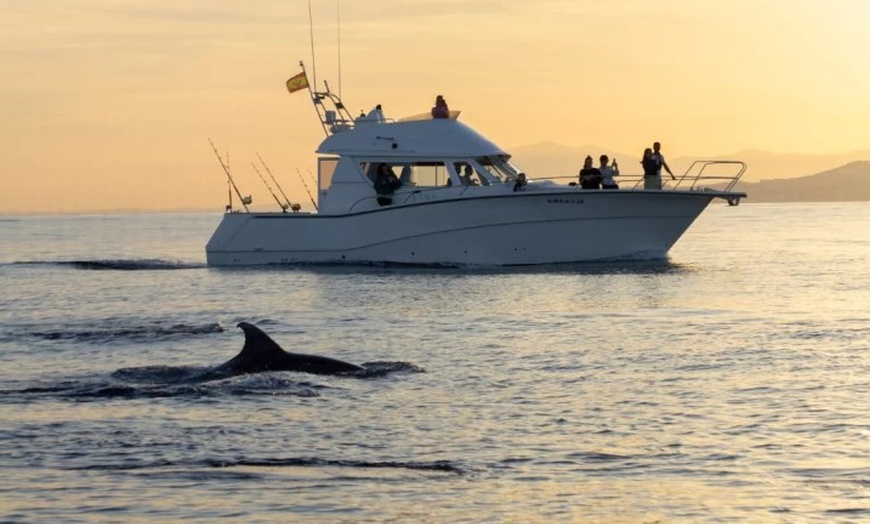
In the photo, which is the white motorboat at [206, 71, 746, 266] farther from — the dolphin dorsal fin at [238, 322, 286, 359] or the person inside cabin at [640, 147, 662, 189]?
the dolphin dorsal fin at [238, 322, 286, 359]

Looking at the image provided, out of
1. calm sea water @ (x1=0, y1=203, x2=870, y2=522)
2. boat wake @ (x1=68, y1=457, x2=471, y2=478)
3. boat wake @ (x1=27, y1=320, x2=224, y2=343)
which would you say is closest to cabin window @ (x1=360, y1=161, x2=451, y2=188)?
calm sea water @ (x1=0, y1=203, x2=870, y2=522)

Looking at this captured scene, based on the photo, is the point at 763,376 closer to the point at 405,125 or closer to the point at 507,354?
the point at 507,354

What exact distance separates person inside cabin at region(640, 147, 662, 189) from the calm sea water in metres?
7.94

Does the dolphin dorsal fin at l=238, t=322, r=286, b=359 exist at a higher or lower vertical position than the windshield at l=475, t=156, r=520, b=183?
lower

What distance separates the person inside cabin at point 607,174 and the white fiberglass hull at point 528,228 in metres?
0.73

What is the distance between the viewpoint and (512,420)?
1692cm

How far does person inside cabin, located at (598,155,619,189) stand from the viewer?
42.2 meters

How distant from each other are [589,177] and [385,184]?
5.99 metres

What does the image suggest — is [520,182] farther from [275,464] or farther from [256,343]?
[275,464]

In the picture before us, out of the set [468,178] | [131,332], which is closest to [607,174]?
[468,178]

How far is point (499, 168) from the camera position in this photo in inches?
1715

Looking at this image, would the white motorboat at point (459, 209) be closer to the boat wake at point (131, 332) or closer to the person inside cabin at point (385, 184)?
the person inside cabin at point (385, 184)

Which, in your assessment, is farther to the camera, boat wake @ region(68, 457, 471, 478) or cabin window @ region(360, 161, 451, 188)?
cabin window @ region(360, 161, 451, 188)

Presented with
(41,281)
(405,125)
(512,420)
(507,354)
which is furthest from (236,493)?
(41,281)
